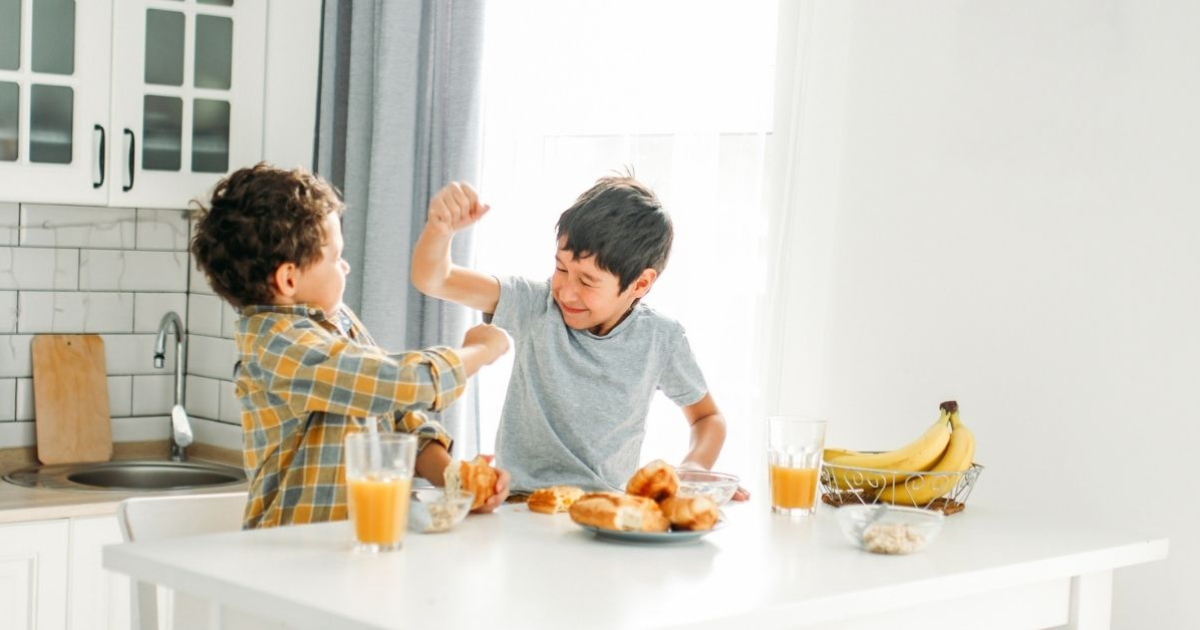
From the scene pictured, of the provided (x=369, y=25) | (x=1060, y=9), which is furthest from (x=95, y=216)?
(x=1060, y=9)

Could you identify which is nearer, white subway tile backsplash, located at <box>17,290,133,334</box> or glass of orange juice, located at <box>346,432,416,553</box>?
glass of orange juice, located at <box>346,432,416,553</box>

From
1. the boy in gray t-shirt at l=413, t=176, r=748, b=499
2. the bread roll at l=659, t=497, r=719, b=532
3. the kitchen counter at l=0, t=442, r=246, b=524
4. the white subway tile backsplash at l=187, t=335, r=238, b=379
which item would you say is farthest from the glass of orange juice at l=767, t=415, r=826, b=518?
the white subway tile backsplash at l=187, t=335, r=238, b=379

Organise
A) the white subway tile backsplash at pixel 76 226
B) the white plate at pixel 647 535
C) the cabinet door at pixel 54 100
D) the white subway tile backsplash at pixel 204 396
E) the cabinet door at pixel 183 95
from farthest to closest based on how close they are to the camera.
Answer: the white subway tile backsplash at pixel 204 396 → the white subway tile backsplash at pixel 76 226 → the cabinet door at pixel 183 95 → the cabinet door at pixel 54 100 → the white plate at pixel 647 535

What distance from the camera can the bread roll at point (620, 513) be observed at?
1490 mm

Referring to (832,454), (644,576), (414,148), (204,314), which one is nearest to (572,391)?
(832,454)

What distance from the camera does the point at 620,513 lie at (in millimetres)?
1490

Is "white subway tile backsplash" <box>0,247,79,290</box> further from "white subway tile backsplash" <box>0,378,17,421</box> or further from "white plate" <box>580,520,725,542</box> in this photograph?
"white plate" <box>580,520,725,542</box>

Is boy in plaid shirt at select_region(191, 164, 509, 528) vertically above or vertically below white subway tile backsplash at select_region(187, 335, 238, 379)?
above

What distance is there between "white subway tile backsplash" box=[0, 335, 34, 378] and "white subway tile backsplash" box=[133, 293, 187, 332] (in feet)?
0.89

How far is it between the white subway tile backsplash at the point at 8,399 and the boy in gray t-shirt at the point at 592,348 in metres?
1.56

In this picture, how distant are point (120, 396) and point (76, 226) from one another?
43 cm

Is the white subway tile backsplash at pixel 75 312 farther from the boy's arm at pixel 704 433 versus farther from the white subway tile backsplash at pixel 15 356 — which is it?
the boy's arm at pixel 704 433

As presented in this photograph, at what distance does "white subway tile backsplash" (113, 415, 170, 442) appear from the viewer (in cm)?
334

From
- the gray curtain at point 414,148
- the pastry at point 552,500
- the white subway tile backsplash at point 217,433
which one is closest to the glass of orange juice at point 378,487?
the pastry at point 552,500
